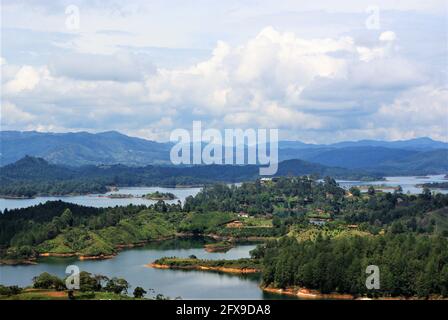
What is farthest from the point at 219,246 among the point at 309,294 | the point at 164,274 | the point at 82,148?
the point at 82,148

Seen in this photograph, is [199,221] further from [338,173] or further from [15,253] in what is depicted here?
[338,173]

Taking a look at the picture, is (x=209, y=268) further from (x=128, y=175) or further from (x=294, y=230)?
(x=128, y=175)

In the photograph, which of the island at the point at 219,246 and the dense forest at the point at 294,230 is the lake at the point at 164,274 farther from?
the dense forest at the point at 294,230

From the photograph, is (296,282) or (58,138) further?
(58,138)
